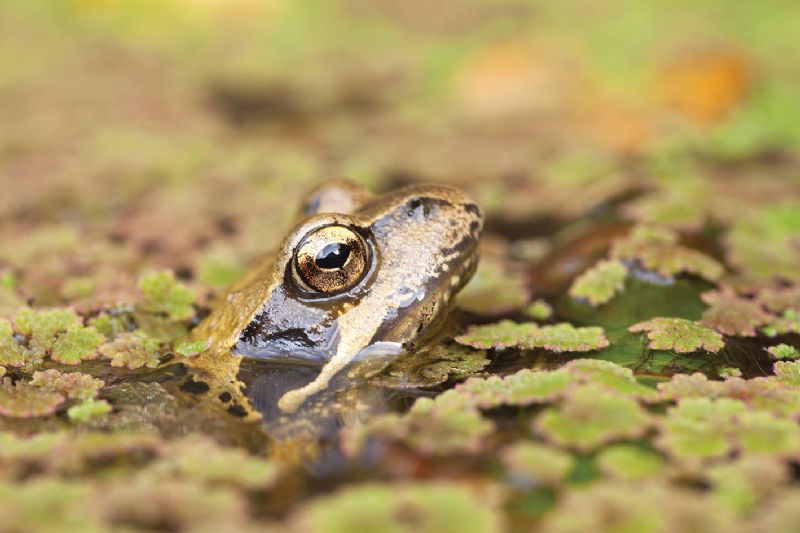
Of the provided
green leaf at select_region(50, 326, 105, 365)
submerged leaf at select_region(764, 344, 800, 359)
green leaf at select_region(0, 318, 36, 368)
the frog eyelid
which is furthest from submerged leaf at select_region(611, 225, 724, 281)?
green leaf at select_region(0, 318, 36, 368)

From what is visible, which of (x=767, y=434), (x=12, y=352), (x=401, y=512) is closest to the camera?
(x=401, y=512)

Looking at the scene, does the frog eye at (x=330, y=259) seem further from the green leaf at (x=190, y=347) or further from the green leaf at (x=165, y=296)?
the green leaf at (x=165, y=296)

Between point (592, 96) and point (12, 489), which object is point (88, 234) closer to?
point (12, 489)

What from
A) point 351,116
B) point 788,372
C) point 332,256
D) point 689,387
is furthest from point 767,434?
point 351,116

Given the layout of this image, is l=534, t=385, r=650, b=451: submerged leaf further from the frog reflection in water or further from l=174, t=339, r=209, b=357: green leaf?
l=174, t=339, r=209, b=357: green leaf

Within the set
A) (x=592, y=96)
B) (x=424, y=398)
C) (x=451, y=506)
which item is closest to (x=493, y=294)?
(x=424, y=398)

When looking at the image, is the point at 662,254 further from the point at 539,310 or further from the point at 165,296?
the point at 165,296

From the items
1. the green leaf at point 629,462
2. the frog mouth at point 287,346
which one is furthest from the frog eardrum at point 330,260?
the green leaf at point 629,462
